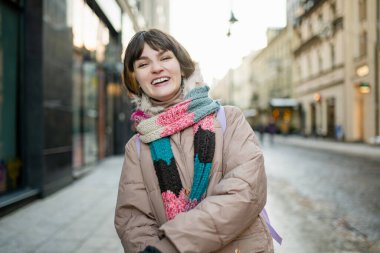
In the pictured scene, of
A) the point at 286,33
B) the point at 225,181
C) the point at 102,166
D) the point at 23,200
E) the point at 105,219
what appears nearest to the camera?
the point at 225,181

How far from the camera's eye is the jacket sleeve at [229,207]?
1.57 meters

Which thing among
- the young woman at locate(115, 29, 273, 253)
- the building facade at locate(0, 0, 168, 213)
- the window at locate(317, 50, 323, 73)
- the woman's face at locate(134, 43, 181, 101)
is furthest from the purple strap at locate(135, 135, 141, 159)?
the window at locate(317, 50, 323, 73)

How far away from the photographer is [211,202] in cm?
163

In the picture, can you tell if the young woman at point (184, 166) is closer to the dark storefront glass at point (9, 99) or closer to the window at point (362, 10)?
the dark storefront glass at point (9, 99)

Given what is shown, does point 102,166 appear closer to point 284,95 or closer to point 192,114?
point 192,114

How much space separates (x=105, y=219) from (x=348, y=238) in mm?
3309

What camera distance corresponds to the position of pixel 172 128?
1.90 meters

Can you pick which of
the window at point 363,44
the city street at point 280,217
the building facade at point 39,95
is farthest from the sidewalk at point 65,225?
the window at point 363,44

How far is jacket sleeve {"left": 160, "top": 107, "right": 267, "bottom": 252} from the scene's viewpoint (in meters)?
1.57

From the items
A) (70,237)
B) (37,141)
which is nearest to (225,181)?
(70,237)

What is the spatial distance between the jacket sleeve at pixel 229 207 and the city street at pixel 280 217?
3.13 m

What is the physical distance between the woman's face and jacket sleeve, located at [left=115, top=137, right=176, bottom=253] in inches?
11.6

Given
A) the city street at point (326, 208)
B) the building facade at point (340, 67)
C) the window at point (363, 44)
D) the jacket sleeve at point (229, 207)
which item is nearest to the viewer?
the jacket sleeve at point (229, 207)

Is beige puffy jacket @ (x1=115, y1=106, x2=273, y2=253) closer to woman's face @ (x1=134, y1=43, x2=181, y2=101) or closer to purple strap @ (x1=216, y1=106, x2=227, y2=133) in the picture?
purple strap @ (x1=216, y1=106, x2=227, y2=133)
